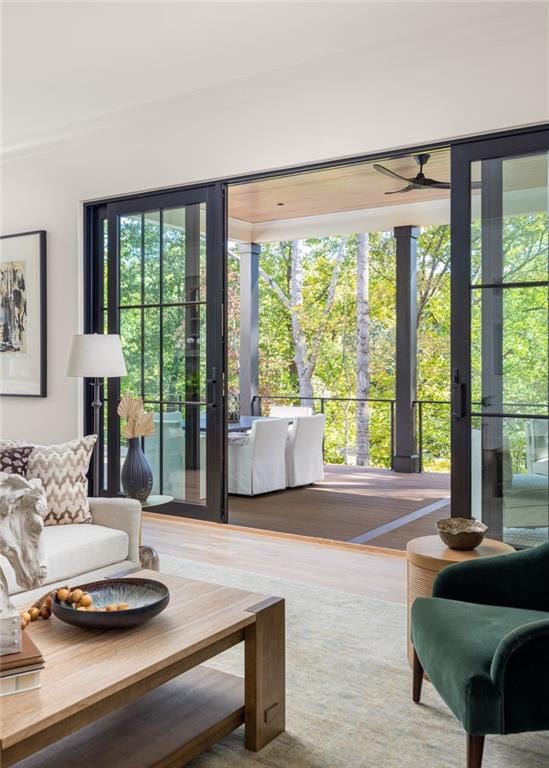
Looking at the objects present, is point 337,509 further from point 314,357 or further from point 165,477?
point 314,357

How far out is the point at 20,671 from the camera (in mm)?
1662

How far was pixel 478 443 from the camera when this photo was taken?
4062 mm

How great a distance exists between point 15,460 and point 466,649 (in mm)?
2281

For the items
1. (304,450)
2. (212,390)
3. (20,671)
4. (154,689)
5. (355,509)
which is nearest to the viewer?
(20,671)

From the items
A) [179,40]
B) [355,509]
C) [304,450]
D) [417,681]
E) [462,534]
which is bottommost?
[355,509]

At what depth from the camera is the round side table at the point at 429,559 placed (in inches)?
101

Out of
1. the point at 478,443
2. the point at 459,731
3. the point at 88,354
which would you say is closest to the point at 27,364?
the point at 88,354

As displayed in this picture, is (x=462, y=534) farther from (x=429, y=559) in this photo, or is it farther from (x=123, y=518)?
(x=123, y=518)

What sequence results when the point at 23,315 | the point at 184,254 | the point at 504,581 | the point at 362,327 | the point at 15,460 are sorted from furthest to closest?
the point at 362,327, the point at 23,315, the point at 184,254, the point at 15,460, the point at 504,581

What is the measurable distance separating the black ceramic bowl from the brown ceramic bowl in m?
1.12

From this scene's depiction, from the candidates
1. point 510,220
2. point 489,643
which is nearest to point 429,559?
point 489,643

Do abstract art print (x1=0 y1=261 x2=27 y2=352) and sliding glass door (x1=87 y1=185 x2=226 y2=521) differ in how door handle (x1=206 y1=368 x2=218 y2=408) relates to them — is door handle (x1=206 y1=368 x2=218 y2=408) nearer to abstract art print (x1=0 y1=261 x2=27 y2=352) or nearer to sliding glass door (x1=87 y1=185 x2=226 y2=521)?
sliding glass door (x1=87 y1=185 x2=226 y2=521)

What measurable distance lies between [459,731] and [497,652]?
0.62 metres

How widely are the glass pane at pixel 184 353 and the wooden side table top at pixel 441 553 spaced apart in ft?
9.31
